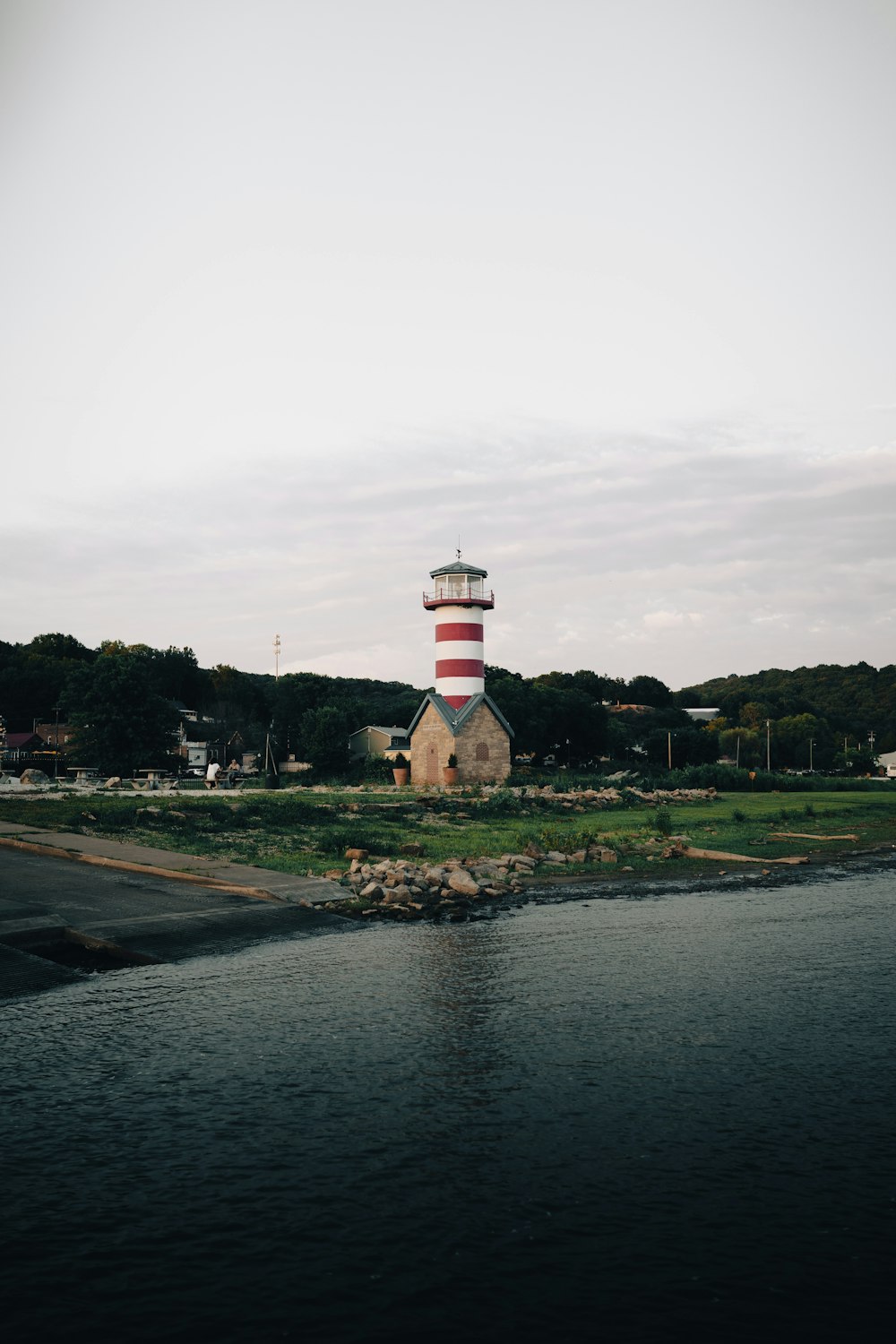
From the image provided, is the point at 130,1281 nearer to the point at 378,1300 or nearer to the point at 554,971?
the point at 378,1300

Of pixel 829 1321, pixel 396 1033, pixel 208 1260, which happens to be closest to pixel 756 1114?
pixel 829 1321

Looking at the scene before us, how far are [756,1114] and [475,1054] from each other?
9.86ft

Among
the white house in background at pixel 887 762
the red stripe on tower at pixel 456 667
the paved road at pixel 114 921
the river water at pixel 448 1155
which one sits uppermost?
the red stripe on tower at pixel 456 667

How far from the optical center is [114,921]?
53.3 ft

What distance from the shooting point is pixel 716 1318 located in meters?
6.01

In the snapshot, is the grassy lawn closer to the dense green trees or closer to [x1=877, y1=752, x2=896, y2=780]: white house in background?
the dense green trees

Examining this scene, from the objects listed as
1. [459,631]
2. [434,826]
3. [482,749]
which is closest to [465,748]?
[482,749]

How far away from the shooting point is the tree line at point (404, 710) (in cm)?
6319

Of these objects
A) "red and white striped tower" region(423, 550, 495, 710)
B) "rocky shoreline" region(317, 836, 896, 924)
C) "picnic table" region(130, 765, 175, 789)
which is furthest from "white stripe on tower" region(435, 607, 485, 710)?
"rocky shoreline" region(317, 836, 896, 924)

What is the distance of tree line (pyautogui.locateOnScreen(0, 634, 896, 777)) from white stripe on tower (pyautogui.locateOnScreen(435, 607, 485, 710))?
11823 millimetres

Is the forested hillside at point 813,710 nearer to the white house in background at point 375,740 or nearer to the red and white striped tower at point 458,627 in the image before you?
the white house in background at point 375,740

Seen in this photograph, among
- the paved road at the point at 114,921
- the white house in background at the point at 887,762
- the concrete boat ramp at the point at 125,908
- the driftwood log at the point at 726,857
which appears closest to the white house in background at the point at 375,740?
the driftwood log at the point at 726,857

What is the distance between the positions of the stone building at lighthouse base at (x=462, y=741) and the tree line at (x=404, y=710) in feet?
32.3

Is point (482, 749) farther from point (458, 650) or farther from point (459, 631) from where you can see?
point (459, 631)
